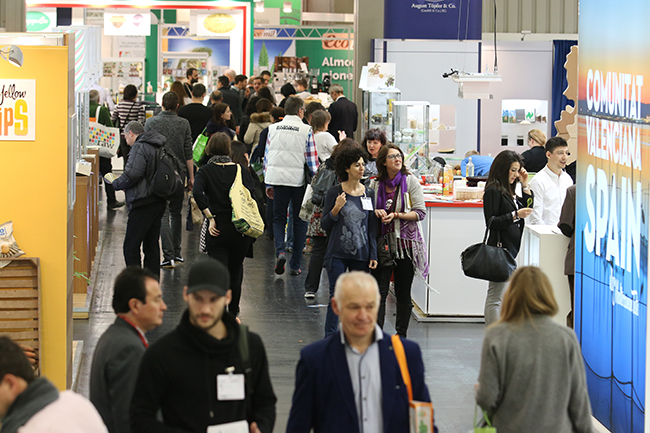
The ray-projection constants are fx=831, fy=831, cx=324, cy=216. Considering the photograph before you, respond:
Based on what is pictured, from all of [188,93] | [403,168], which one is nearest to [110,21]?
[188,93]

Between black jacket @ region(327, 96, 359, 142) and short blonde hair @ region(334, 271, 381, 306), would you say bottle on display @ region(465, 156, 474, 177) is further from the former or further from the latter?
short blonde hair @ region(334, 271, 381, 306)

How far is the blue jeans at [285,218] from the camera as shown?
824 centimetres

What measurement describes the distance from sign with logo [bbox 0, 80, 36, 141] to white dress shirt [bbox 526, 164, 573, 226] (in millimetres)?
3779

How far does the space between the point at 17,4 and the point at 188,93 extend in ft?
25.0

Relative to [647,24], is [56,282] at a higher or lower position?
lower

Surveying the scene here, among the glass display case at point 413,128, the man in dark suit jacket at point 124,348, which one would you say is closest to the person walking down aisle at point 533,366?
the man in dark suit jacket at point 124,348

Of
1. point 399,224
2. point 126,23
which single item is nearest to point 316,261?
point 399,224

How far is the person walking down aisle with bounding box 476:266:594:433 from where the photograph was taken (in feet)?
9.80

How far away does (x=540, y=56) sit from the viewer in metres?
16.0

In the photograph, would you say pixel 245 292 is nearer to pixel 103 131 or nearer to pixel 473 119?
pixel 103 131

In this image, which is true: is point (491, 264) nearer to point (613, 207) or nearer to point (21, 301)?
point (613, 207)

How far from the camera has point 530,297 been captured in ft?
9.84

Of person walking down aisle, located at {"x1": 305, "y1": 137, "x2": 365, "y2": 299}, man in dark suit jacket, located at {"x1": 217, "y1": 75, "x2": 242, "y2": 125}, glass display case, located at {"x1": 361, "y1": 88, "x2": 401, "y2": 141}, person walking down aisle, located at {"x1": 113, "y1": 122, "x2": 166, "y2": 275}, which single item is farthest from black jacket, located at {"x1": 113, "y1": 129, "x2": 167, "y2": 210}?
man in dark suit jacket, located at {"x1": 217, "y1": 75, "x2": 242, "y2": 125}

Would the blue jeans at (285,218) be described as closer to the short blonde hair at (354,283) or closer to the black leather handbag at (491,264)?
the black leather handbag at (491,264)
